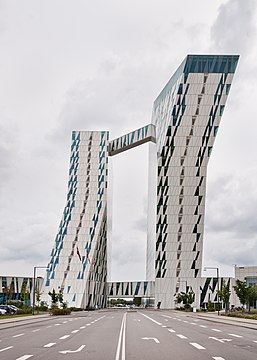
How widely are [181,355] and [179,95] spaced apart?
Result: 116277 millimetres

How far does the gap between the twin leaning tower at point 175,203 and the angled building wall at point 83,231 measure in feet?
0.74

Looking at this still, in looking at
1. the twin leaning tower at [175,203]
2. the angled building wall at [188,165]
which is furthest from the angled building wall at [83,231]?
the angled building wall at [188,165]

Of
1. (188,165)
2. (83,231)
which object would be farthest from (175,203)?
(83,231)

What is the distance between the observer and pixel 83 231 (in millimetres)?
130875

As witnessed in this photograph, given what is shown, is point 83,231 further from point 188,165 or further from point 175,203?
point 188,165

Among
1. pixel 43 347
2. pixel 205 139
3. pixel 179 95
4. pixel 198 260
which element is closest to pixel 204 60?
pixel 179 95

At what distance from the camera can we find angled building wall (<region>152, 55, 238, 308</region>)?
130 m

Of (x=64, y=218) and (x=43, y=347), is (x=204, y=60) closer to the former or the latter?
(x=64, y=218)

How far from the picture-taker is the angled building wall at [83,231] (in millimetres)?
126000

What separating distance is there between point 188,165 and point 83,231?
28432 mm

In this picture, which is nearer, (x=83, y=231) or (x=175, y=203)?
(x=83, y=231)

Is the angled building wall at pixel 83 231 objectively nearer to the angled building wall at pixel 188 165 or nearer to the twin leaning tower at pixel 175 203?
the twin leaning tower at pixel 175 203

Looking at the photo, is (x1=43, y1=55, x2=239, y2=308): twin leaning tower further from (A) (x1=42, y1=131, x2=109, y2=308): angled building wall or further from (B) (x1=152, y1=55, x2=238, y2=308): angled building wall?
(A) (x1=42, y1=131, x2=109, y2=308): angled building wall

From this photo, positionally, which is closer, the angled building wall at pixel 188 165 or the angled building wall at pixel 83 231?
the angled building wall at pixel 83 231
